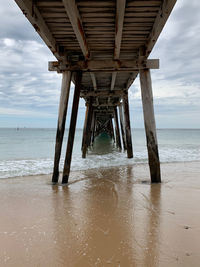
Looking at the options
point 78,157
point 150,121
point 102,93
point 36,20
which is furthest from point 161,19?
point 78,157

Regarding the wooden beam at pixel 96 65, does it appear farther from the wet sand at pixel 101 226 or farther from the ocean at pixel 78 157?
the ocean at pixel 78 157

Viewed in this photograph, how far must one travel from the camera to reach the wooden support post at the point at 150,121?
14.3 feet

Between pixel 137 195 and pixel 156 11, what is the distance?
289 cm

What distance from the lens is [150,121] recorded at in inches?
173

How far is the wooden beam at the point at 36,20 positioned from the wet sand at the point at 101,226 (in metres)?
2.64

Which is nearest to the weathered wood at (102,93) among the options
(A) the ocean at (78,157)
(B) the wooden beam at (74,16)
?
(A) the ocean at (78,157)

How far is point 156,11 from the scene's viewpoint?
10.1ft

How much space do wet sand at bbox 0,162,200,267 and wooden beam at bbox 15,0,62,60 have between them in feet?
8.66

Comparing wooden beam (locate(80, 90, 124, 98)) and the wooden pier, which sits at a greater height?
wooden beam (locate(80, 90, 124, 98))

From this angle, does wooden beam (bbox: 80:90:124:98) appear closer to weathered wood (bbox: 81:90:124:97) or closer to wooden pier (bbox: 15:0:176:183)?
weathered wood (bbox: 81:90:124:97)

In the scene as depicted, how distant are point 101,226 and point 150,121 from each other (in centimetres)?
257

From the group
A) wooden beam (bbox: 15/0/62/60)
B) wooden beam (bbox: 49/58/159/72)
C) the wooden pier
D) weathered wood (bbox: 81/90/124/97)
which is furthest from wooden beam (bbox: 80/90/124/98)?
wooden beam (bbox: 15/0/62/60)

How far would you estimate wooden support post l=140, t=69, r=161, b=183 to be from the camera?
436cm

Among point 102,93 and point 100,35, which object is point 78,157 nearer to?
point 102,93
